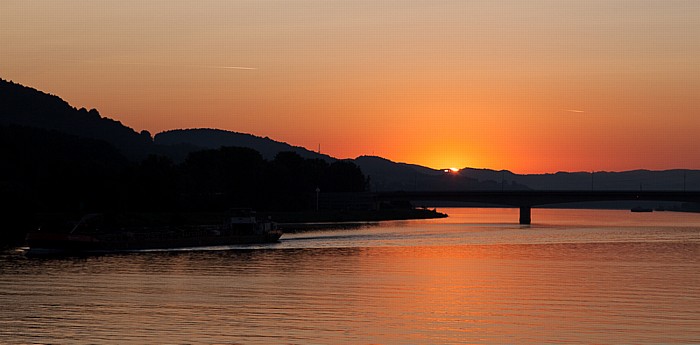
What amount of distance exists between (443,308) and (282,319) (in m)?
10.4

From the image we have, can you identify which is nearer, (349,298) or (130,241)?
(349,298)

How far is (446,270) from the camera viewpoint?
3435 inches

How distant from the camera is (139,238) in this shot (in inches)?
4801

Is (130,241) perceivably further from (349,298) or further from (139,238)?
(349,298)

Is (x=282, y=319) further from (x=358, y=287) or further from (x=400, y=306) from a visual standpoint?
(x=358, y=287)

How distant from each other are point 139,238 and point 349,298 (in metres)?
63.4

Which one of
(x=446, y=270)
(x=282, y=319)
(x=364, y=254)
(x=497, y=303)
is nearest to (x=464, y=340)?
(x=282, y=319)

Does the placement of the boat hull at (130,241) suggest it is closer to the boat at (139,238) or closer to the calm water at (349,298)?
the boat at (139,238)

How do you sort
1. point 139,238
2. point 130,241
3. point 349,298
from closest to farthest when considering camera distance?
point 349,298
point 130,241
point 139,238

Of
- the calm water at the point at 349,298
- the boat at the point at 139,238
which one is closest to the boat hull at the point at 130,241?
the boat at the point at 139,238

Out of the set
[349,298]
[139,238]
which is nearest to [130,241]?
[139,238]

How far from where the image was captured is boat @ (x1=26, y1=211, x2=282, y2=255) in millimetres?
106250

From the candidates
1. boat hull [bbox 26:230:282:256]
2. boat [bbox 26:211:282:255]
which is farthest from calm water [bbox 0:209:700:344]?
boat [bbox 26:211:282:255]

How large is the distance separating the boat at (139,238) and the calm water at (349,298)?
7034 millimetres
